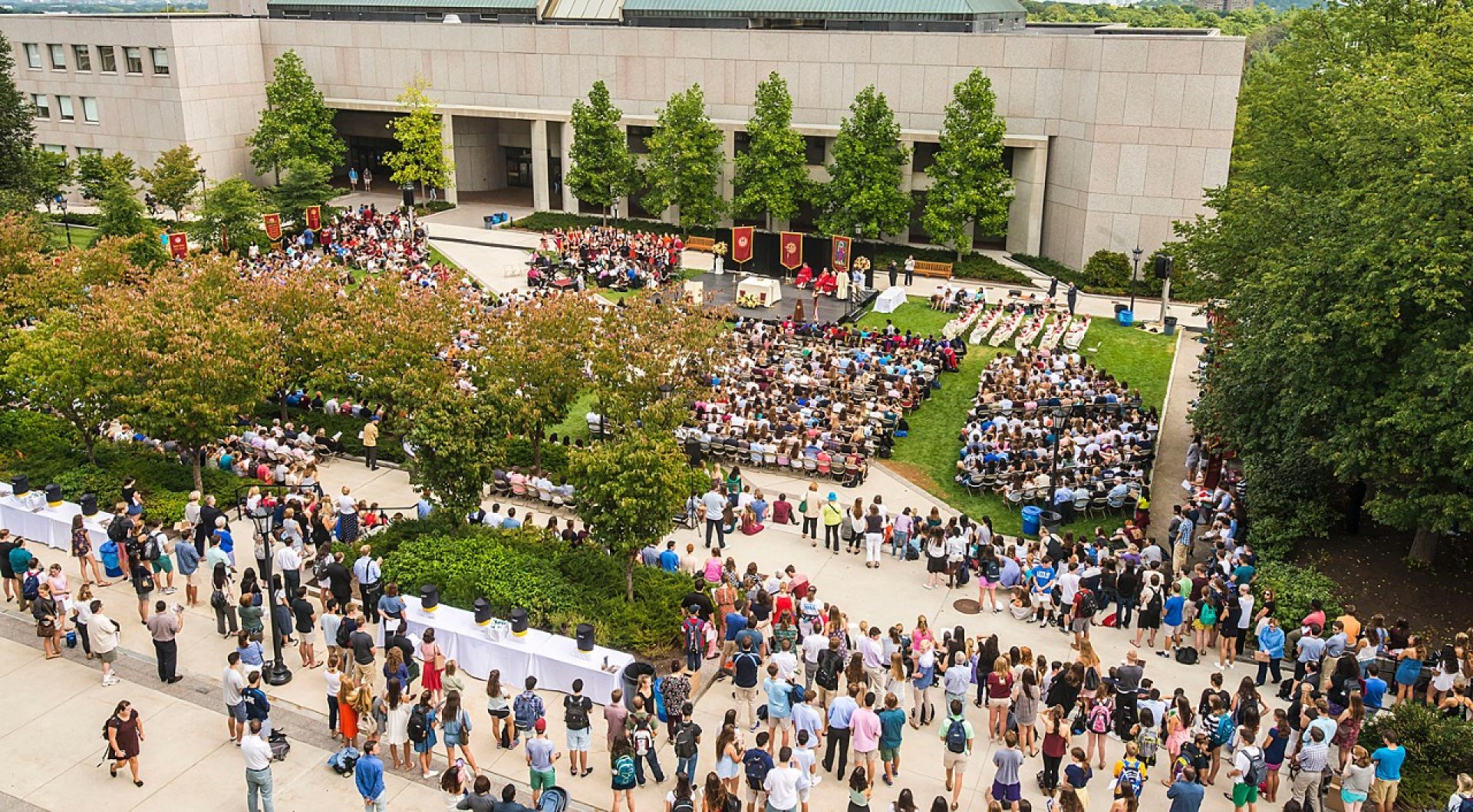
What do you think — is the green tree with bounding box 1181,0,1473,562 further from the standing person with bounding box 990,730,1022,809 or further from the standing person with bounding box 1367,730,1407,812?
the standing person with bounding box 990,730,1022,809

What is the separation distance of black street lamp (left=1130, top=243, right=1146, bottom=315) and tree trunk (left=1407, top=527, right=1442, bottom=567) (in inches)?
819

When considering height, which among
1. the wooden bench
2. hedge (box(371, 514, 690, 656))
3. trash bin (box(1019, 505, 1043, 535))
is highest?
the wooden bench

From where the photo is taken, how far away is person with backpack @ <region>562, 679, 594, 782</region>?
15.2m

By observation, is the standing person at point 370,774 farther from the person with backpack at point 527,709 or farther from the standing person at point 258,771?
the person with backpack at point 527,709

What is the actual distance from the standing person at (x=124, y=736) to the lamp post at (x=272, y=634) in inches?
94.3

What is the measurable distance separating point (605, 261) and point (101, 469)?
23.8 metres

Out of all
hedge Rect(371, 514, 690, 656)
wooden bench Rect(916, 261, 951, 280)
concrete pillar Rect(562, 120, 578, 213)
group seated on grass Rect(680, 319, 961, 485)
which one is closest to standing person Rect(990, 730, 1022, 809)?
hedge Rect(371, 514, 690, 656)

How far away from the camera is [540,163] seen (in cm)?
5925

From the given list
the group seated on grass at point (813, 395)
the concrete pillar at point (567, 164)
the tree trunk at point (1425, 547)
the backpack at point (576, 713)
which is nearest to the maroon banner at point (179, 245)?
the concrete pillar at point (567, 164)

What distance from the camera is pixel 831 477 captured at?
27781 millimetres

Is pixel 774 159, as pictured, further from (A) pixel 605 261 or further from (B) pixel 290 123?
(B) pixel 290 123

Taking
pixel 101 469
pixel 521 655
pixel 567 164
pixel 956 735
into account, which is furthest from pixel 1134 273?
pixel 101 469

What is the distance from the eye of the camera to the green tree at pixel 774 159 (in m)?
50.4

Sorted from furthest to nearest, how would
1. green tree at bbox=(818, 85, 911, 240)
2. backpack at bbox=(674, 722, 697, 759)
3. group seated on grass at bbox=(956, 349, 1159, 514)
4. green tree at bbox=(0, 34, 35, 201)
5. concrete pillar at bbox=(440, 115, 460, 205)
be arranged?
concrete pillar at bbox=(440, 115, 460, 205) → green tree at bbox=(818, 85, 911, 240) → green tree at bbox=(0, 34, 35, 201) → group seated on grass at bbox=(956, 349, 1159, 514) → backpack at bbox=(674, 722, 697, 759)
